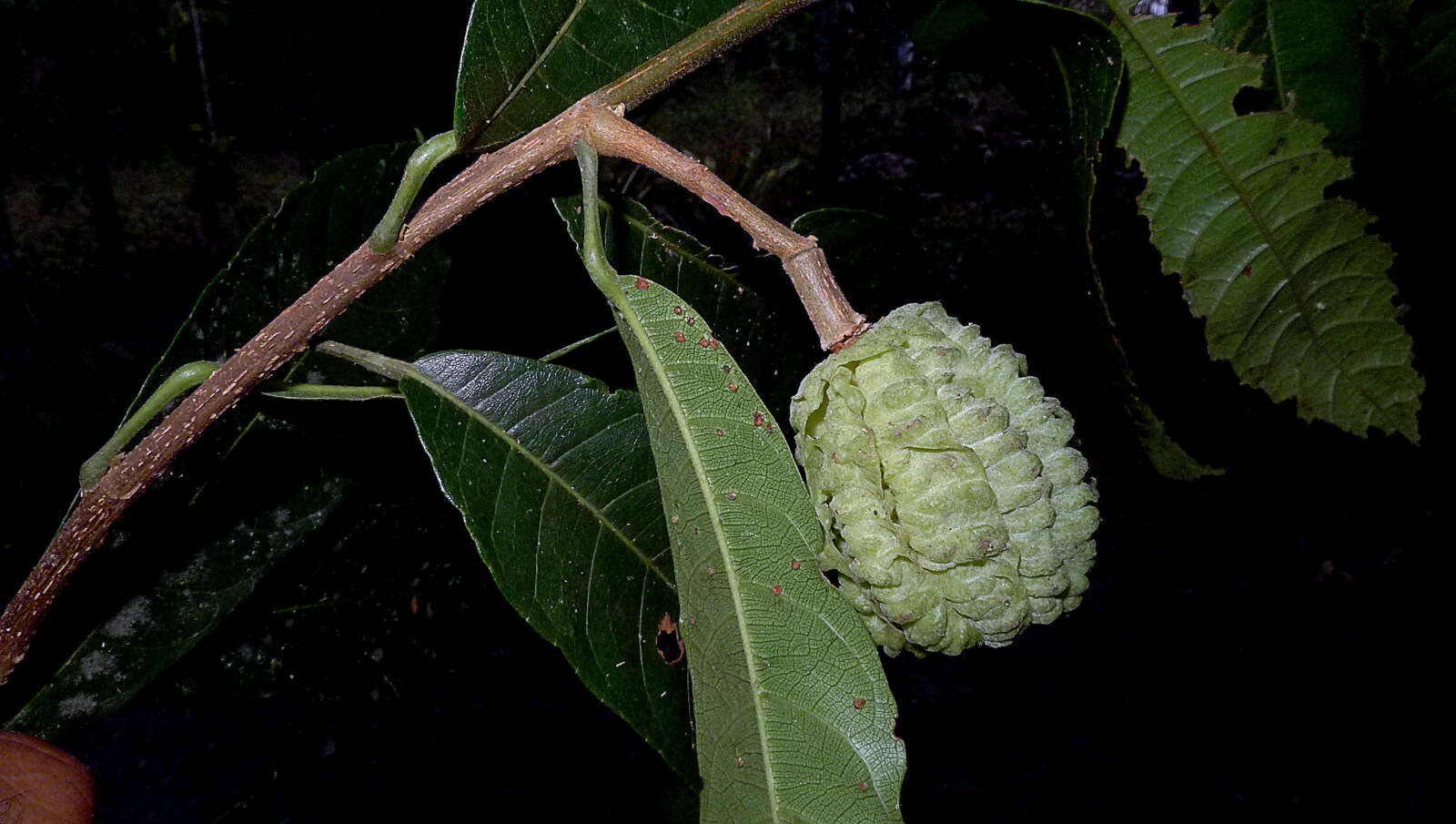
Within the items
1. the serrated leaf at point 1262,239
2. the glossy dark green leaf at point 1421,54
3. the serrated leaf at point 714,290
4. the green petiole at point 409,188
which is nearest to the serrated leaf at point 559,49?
the green petiole at point 409,188

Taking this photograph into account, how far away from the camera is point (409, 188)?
0.79 meters

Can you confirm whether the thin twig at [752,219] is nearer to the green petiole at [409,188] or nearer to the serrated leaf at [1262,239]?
the green petiole at [409,188]

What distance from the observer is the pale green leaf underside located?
711mm

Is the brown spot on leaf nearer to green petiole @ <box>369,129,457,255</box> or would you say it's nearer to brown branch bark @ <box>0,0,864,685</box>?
brown branch bark @ <box>0,0,864,685</box>

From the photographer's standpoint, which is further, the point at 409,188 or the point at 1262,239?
the point at 1262,239

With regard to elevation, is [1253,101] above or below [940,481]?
above

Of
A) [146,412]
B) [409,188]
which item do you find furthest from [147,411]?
[409,188]

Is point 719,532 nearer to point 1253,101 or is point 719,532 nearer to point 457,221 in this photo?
point 457,221

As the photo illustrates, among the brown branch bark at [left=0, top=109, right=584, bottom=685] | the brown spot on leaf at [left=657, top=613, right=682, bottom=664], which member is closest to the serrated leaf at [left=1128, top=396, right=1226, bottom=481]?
the brown spot on leaf at [left=657, top=613, right=682, bottom=664]

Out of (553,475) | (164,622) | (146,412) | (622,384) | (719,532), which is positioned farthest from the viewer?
(622,384)

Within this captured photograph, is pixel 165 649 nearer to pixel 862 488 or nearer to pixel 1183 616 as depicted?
pixel 862 488

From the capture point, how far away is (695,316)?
75 cm

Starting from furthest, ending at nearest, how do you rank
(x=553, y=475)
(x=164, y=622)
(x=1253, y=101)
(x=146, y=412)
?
(x=164, y=622) → (x=1253, y=101) → (x=553, y=475) → (x=146, y=412)

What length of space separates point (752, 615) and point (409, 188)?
52 centimetres
